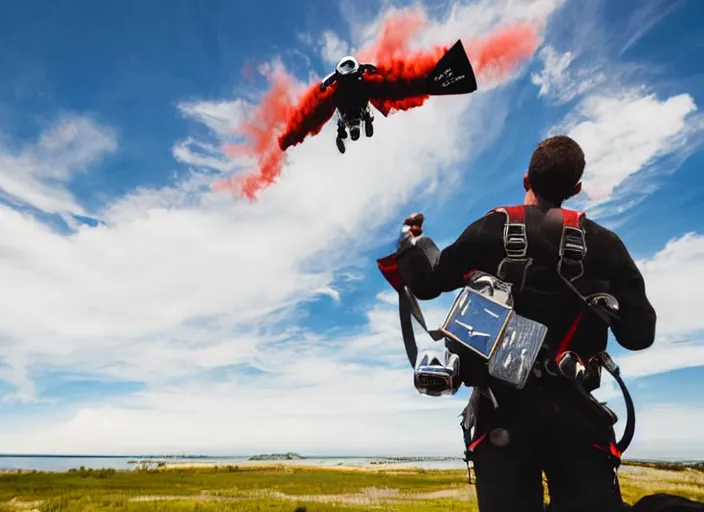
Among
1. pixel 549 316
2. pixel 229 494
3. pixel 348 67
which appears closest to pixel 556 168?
pixel 549 316

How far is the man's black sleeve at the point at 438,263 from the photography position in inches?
144

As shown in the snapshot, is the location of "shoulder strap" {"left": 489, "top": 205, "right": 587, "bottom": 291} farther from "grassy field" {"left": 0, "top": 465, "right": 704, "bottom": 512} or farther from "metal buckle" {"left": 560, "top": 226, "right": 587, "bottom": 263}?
"grassy field" {"left": 0, "top": 465, "right": 704, "bottom": 512}

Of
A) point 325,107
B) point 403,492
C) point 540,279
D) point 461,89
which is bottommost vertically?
point 403,492

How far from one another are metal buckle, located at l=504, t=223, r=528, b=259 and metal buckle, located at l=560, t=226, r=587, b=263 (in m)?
0.26

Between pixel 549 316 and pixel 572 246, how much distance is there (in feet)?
1.72

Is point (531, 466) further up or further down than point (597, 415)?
further down

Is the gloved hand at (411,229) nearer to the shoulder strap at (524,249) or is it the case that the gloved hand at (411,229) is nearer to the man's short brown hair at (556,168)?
the shoulder strap at (524,249)

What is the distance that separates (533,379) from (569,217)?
1.19 metres

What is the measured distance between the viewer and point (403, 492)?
22625mm

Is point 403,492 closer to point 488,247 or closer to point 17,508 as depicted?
point 17,508

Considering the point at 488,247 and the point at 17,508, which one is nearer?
the point at 488,247

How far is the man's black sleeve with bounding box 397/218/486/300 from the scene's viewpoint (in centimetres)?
366

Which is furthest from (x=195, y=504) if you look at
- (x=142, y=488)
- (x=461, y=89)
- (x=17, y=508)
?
(x=461, y=89)

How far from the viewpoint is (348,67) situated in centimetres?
1255
